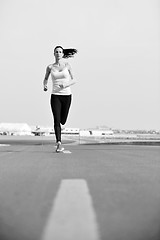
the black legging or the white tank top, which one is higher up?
the white tank top

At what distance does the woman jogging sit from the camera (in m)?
6.96

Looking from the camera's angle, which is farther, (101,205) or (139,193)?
(139,193)

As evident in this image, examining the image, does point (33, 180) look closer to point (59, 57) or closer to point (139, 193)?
point (139, 193)

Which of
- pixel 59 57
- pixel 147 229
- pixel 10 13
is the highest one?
pixel 10 13

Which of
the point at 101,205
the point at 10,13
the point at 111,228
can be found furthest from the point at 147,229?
the point at 10,13

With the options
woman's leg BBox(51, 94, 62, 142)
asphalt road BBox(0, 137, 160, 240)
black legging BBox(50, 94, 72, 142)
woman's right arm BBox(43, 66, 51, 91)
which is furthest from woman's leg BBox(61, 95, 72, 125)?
asphalt road BBox(0, 137, 160, 240)

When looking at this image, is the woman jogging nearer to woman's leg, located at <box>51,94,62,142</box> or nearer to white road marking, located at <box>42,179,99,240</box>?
woman's leg, located at <box>51,94,62,142</box>

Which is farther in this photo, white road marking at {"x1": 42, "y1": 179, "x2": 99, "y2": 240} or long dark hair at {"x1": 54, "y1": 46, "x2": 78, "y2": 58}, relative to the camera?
long dark hair at {"x1": 54, "y1": 46, "x2": 78, "y2": 58}

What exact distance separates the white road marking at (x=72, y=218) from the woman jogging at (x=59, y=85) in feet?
15.6

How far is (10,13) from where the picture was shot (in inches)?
225

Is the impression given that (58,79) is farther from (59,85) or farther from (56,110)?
(56,110)

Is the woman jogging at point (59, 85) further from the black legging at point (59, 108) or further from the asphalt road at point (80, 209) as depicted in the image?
the asphalt road at point (80, 209)

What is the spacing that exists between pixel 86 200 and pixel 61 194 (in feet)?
0.86

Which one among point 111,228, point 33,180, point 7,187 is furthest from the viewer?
point 33,180
